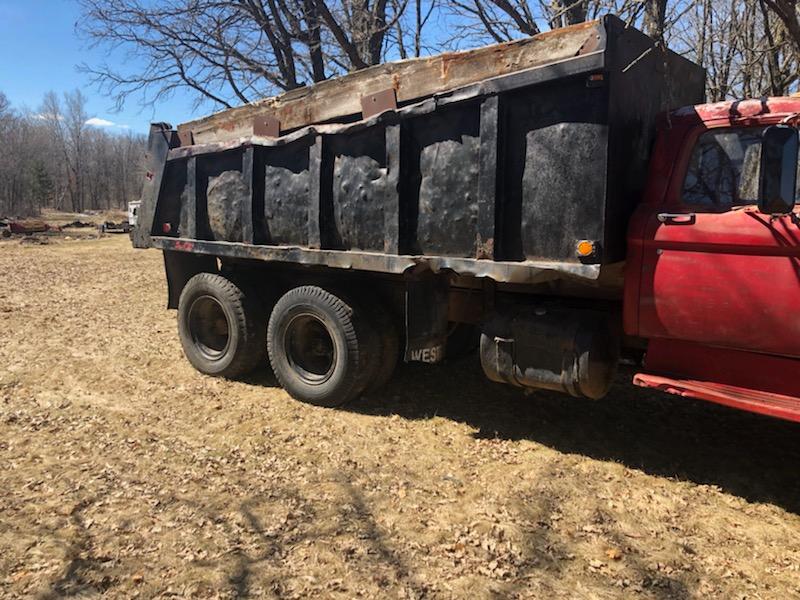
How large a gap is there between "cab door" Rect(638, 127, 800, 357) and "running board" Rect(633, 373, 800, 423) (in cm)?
26

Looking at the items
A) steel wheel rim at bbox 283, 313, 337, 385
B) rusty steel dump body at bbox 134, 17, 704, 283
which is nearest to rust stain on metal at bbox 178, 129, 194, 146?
rusty steel dump body at bbox 134, 17, 704, 283

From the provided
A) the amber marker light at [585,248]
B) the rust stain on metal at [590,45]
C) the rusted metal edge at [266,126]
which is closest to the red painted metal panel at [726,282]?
the amber marker light at [585,248]

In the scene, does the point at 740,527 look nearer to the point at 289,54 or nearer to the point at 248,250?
the point at 248,250

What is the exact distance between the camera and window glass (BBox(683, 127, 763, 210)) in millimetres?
3629

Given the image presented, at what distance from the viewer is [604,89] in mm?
3684

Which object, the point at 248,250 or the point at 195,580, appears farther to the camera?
the point at 248,250

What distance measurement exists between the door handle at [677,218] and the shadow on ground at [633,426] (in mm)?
1605

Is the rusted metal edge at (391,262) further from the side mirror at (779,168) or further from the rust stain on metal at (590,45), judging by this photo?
the rust stain on metal at (590,45)

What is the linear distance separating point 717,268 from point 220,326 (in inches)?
198

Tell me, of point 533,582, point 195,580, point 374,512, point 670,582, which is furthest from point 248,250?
point 670,582

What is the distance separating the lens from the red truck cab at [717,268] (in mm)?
3467

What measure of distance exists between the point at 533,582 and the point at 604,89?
279 centimetres

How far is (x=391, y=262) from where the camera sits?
4.74 m

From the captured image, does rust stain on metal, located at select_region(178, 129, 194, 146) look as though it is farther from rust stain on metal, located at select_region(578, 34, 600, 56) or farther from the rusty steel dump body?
rust stain on metal, located at select_region(578, 34, 600, 56)
